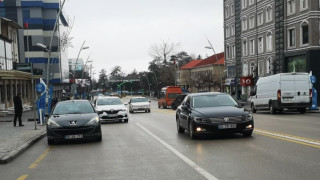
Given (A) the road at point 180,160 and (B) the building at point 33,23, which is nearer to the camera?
(A) the road at point 180,160

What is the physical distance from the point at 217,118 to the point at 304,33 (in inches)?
1358

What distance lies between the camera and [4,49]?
145ft

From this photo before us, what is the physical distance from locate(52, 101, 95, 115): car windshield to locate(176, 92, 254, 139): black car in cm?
344

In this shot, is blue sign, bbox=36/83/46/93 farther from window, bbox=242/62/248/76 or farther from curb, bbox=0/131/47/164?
window, bbox=242/62/248/76

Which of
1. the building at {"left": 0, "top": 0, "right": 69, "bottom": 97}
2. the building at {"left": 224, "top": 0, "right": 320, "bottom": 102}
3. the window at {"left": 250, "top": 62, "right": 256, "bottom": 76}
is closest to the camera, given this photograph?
the building at {"left": 224, "top": 0, "right": 320, "bottom": 102}

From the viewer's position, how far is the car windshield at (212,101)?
14.4 metres

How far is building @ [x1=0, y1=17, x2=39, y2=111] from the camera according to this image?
40312 millimetres

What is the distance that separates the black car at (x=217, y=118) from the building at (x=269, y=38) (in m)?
31.3

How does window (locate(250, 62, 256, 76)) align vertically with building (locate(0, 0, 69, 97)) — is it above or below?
below

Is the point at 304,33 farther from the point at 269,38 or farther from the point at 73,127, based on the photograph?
the point at 73,127

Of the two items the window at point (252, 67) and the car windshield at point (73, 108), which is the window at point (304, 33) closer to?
the window at point (252, 67)

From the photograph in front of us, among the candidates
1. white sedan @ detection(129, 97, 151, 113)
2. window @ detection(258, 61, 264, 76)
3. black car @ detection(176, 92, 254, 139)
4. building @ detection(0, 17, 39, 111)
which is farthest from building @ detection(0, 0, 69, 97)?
black car @ detection(176, 92, 254, 139)

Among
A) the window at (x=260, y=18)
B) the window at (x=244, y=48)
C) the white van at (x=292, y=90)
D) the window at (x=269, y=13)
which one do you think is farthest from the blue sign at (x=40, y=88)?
the window at (x=244, y=48)

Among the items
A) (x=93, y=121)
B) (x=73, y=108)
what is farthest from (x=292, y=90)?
(x=93, y=121)
